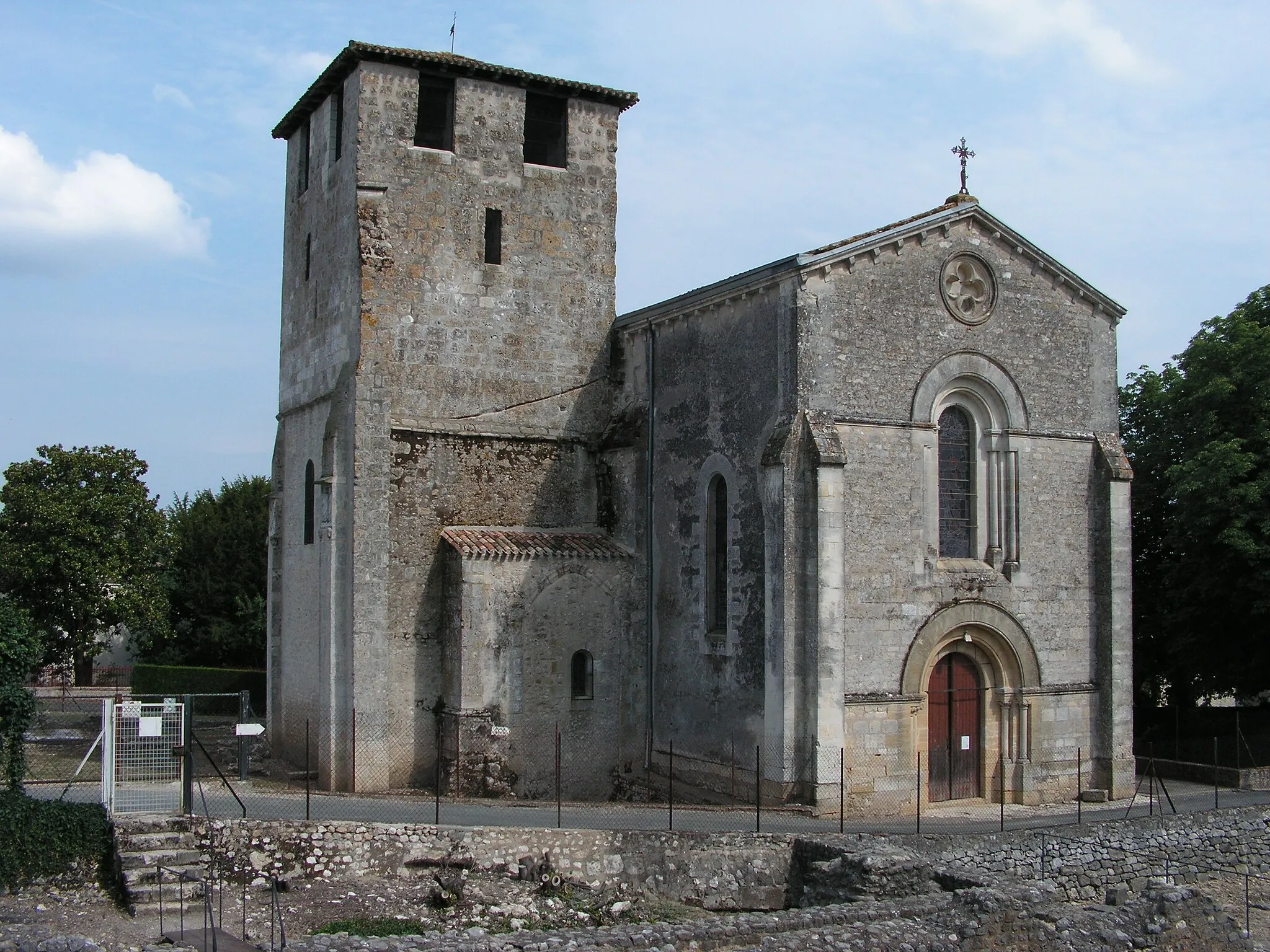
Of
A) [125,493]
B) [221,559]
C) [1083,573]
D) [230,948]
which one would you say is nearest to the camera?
[230,948]

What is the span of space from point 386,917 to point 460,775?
581 centimetres

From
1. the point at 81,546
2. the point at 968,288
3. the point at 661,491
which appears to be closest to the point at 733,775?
the point at 661,491

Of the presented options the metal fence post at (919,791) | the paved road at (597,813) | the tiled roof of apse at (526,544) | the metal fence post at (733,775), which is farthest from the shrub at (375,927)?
the tiled roof of apse at (526,544)

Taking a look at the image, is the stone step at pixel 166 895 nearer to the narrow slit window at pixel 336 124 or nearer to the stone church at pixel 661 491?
the stone church at pixel 661 491

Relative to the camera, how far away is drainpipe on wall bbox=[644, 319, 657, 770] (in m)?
25.0

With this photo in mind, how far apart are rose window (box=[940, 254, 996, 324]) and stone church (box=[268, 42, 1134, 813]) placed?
74mm

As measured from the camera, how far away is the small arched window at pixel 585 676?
81.5 feet

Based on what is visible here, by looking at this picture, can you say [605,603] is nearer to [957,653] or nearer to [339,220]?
[957,653]

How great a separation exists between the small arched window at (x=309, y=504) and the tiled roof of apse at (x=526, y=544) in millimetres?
3249

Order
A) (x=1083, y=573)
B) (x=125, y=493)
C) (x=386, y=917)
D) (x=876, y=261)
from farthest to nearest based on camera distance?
(x=125, y=493)
(x=1083, y=573)
(x=876, y=261)
(x=386, y=917)

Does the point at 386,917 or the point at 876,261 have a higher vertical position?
the point at 876,261

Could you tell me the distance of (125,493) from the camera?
120ft

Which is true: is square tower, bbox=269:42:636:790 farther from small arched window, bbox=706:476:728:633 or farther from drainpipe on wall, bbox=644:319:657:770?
small arched window, bbox=706:476:728:633

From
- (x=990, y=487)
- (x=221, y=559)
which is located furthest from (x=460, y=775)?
(x=221, y=559)
